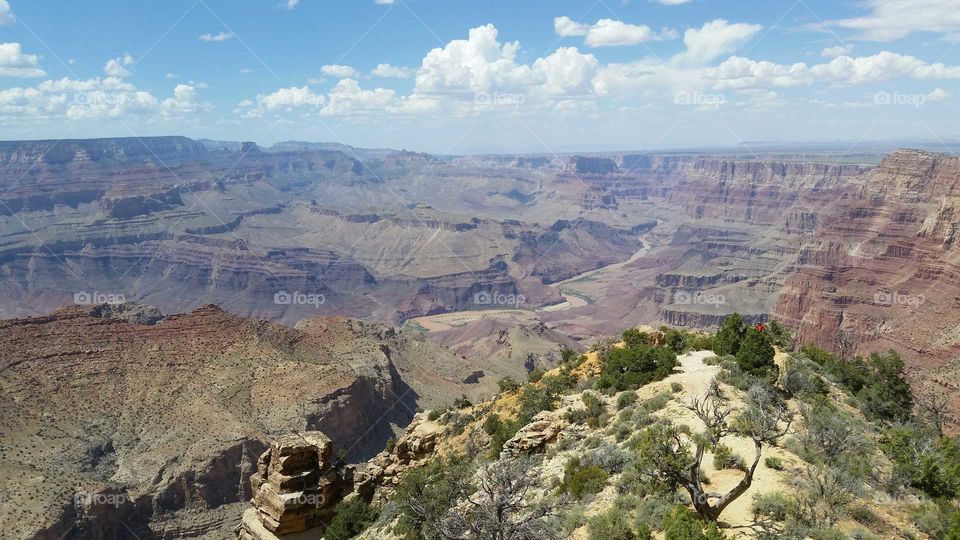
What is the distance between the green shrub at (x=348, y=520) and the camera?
26.4 metres

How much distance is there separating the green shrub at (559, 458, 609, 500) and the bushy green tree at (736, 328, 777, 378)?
11.0 metres

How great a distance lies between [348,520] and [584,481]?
1220cm

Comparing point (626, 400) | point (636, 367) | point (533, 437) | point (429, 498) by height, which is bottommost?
point (429, 498)

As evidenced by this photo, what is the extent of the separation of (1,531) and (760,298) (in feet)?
524

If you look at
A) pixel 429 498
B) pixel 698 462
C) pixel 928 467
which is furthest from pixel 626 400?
pixel 698 462

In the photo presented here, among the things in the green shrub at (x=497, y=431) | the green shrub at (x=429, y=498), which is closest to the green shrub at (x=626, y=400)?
the green shrub at (x=497, y=431)

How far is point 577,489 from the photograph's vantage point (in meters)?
19.8

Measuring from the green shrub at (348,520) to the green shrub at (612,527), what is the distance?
13385mm

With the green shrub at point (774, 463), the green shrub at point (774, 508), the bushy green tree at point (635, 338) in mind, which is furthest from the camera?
the bushy green tree at point (635, 338)

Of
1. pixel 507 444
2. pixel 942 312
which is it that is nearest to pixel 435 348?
pixel 942 312

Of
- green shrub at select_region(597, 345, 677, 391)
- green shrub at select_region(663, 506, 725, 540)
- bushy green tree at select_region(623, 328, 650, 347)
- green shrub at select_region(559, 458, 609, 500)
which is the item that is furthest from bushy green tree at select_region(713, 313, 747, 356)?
green shrub at select_region(663, 506, 725, 540)

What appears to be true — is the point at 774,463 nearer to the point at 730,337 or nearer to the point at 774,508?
the point at 774,508

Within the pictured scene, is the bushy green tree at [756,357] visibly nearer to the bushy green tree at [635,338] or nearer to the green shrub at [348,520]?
the bushy green tree at [635,338]

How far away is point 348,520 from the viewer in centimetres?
2680
